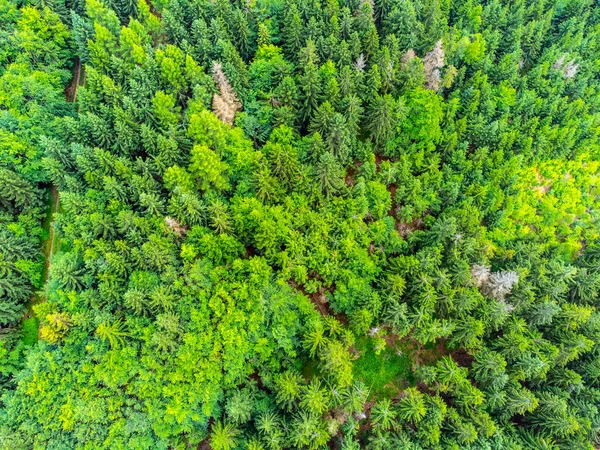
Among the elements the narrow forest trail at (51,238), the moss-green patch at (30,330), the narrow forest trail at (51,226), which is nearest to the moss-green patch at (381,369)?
the narrow forest trail at (51,226)

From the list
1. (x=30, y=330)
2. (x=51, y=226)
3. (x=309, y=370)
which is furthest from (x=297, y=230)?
(x=30, y=330)

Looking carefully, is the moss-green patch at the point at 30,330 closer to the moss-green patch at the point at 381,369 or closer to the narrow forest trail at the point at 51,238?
the narrow forest trail at the point at 51,238

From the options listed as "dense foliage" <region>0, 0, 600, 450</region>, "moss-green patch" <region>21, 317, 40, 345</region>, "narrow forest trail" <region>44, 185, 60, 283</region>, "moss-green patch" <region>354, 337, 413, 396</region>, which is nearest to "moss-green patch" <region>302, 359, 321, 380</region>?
"dense foliage" <region>0, 0, 600, 450</region>

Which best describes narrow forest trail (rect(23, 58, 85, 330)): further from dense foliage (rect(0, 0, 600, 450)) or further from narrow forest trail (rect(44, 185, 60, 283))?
dense foliage (rect(0, 0, 600, 450))

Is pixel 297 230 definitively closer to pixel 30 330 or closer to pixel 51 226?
pixel 51 226

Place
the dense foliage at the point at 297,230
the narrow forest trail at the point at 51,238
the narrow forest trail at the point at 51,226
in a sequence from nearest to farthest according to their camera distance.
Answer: the dense foliage at the point at 297,230
the narrow forest trail at the point at 51,226
the narrow forest trail at the point at 51,238
